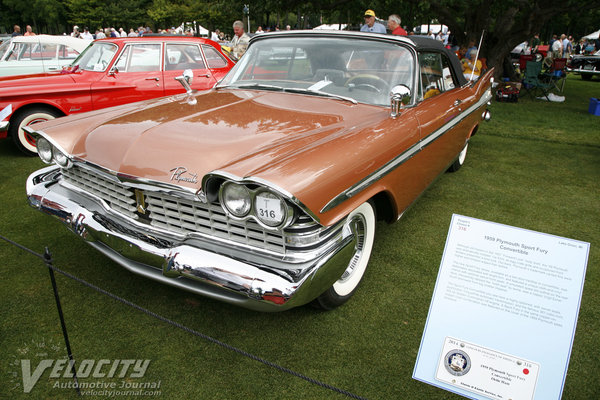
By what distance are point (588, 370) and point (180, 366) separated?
7.00 ft

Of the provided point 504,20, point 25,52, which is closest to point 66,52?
point 25,52

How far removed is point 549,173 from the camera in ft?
17.3

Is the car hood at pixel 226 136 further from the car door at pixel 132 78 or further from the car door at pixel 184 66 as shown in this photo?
the car door at pixel 184 66

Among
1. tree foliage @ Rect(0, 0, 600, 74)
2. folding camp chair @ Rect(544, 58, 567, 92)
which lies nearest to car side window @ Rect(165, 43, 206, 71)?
tree foliage @ Rect(0, 0, 600, 74)

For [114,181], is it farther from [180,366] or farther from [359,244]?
[359,244]

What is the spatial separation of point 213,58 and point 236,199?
539cm

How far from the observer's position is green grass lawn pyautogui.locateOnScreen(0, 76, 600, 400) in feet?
6.88

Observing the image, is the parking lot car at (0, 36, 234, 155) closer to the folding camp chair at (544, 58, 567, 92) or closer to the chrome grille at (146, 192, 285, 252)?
the chrome grille at (146, 192, 285, 252)

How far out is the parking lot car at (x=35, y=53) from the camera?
782cm

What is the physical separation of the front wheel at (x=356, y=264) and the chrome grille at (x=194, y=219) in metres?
0.56

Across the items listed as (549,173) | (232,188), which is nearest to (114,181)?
(232,188)

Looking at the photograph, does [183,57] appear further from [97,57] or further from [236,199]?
[236,199]

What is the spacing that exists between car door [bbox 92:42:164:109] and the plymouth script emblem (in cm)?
428

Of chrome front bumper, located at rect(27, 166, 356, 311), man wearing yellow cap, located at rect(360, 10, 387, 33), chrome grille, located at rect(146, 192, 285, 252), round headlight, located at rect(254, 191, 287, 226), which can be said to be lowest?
chrome front bumper, located at rect(27, 166, 356, 311)
